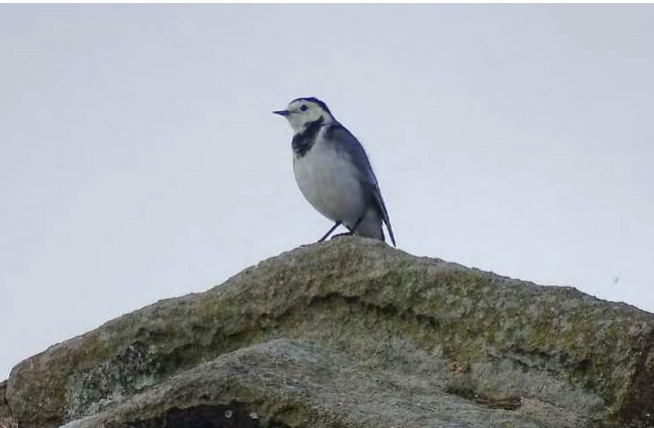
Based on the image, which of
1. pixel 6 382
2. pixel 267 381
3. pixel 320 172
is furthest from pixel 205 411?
pixel 320 172

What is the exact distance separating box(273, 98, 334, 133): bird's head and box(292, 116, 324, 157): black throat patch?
5.8 inches

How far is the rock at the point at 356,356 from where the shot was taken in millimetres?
3090

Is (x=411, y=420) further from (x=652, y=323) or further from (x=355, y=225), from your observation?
(x=355, y=225)

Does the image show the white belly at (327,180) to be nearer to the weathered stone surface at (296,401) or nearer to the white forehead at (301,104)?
the white forehead at (301,104)

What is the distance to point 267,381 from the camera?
10.2 feet

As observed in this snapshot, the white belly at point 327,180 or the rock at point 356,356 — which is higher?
the white belly at point 327,180

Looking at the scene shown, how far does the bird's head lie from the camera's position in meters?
9.87

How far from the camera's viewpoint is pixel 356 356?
3.89 meters

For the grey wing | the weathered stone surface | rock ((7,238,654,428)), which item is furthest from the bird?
→ the weathered stone surface

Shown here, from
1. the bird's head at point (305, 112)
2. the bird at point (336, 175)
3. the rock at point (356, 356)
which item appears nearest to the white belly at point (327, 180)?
the bird at point (336, 175)

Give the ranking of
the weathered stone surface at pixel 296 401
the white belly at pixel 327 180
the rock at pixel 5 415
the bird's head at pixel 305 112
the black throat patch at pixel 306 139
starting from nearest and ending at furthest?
the weathered stone surface at pixel 296 401 → the rock at pixel 5 415 → the white belly at pixel 327 180 → the black throat patch at pixel 306 139 → the bird's head at pixel 305 112

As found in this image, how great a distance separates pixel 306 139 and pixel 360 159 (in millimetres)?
388

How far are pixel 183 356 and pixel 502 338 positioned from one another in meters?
0.98

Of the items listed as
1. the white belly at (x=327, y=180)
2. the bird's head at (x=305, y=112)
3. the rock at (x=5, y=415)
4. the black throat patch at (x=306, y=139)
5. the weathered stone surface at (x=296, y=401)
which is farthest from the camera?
the bird's head at (x=305, y=112)
